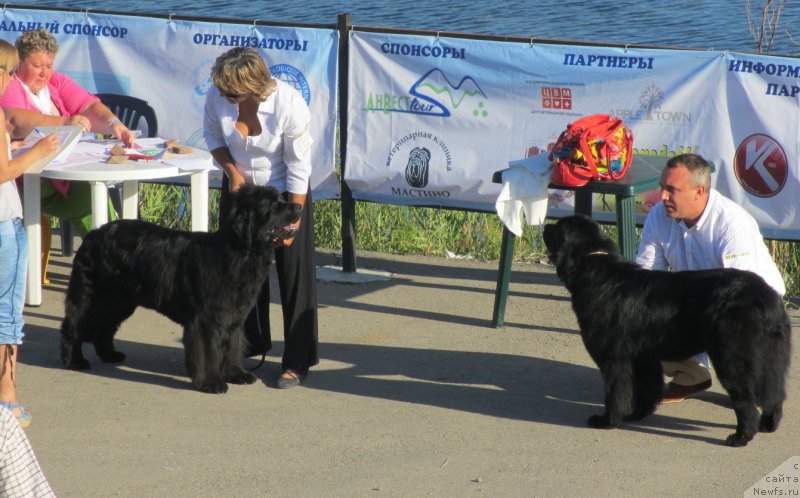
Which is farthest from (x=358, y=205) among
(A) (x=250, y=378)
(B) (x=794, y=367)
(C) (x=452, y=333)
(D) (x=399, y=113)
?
(B) (x=794, y=367)

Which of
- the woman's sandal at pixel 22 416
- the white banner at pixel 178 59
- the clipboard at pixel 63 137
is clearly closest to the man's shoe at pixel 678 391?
the woman's sandal at pixel 22 416

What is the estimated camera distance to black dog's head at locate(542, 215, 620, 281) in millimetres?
5312

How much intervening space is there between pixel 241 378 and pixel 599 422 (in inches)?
79.7

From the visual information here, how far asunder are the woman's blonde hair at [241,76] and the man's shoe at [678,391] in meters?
2.66

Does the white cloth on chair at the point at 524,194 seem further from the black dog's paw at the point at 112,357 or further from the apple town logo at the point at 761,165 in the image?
the black dog's paw at the point at 112,357

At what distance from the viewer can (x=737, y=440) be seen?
16.6 feet

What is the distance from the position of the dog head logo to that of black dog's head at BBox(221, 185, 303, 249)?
245 centimetres

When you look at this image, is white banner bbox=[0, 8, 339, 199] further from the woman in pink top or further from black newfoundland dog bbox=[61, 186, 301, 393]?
black newfoundland dog bbox=[61, 186, 301, 393]

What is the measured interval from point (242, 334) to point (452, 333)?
1.60 m

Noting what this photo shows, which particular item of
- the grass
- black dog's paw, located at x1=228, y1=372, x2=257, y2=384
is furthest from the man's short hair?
the grass

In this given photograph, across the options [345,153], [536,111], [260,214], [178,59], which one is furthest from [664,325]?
[178,59]

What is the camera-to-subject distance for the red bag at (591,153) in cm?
639

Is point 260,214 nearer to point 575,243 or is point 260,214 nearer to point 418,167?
point 575,243

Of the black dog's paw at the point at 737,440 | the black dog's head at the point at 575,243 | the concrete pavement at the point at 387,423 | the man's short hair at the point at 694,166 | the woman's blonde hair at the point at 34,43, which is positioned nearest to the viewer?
the concrete pavement at the point at 387,423
